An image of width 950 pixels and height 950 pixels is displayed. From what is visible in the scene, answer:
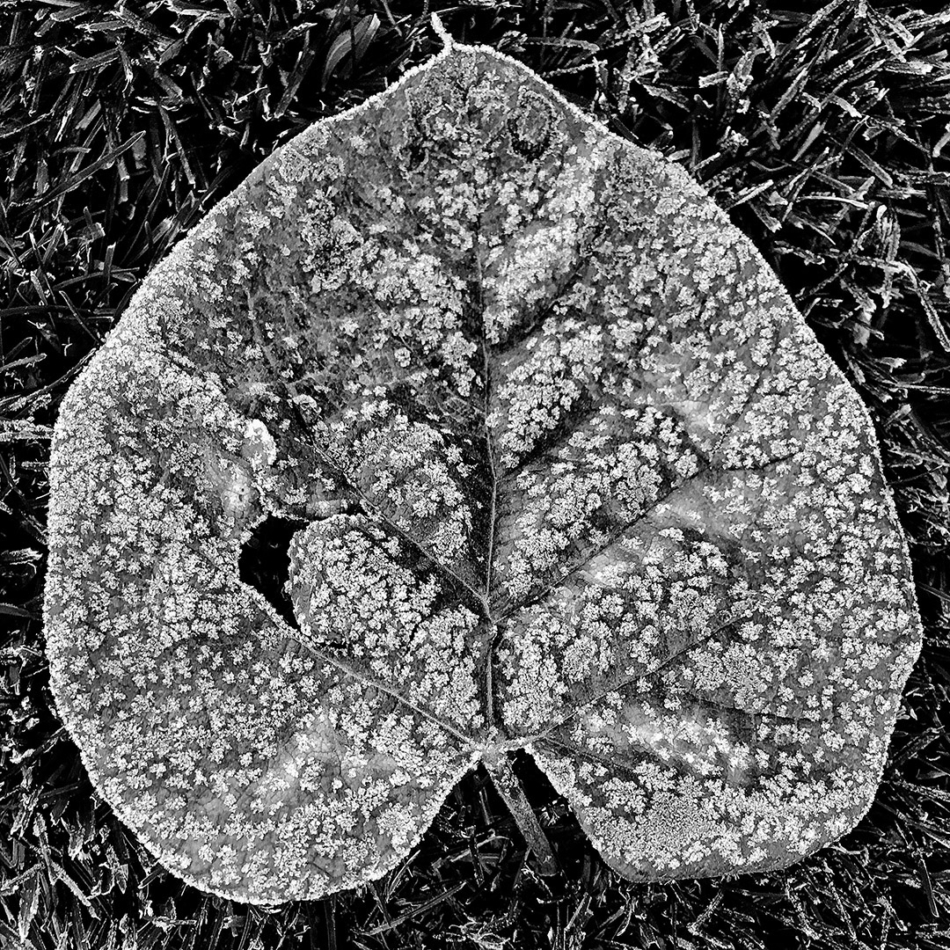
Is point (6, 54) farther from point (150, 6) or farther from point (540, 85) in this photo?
point (540, 85)

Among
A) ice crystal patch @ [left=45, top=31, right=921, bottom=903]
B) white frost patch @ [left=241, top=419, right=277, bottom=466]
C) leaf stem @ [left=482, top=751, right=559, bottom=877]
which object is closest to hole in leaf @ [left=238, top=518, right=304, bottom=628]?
ice crystal patch @ [left=45, top=31, right=921, bottom=903]

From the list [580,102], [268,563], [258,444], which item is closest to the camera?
[258,444]

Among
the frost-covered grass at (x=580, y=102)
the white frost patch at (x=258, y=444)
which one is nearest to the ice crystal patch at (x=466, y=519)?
the white frost patch at (x=258, y=444)

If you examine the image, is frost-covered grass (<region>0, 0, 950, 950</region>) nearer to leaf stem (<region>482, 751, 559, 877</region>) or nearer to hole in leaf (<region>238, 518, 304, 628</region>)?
leaf stem (<region>482, 751, 559, 877</region>)

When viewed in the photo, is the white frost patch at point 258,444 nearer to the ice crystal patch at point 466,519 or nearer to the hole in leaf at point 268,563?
the ice crystal patch at point 466,519

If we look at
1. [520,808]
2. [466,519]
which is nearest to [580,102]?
[466,519]

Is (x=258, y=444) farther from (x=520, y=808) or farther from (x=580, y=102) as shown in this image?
(x=580, y=102)
